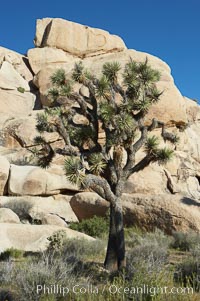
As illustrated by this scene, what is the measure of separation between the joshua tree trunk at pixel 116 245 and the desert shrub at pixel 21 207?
37.7ft

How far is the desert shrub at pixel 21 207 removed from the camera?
64.5 feet

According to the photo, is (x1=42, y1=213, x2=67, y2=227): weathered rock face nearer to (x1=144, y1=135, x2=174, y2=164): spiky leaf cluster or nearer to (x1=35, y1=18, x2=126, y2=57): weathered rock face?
(x1=144, y1=135, x2=174, y2=164): spiky leaf cluster

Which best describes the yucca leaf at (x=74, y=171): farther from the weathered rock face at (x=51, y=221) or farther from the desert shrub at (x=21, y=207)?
the desert shrub at (x=21, y=207)

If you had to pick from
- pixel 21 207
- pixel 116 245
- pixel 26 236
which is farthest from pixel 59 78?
pixel 21 207

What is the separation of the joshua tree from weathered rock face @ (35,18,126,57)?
27250 mm

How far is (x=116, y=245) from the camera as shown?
8.73 m

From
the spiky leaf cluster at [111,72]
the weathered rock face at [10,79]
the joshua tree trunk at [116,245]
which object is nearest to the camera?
the joshua tree trunk at [116,245]

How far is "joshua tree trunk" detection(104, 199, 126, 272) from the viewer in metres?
8.53

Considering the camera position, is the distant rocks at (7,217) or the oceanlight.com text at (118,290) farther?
the distant rocks at (7,217)

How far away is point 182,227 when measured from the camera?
13695mm

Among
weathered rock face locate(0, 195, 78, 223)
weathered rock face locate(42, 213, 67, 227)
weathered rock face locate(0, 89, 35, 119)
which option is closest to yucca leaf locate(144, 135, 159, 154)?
weathered rock face locate(42, 213, 67, 227)

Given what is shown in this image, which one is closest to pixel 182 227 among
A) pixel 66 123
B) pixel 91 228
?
pixel 91 228

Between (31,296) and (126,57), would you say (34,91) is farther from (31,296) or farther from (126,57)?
(31,296)

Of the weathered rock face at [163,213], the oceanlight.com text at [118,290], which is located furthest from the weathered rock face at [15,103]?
the oceanlight.com text at [118,290]
